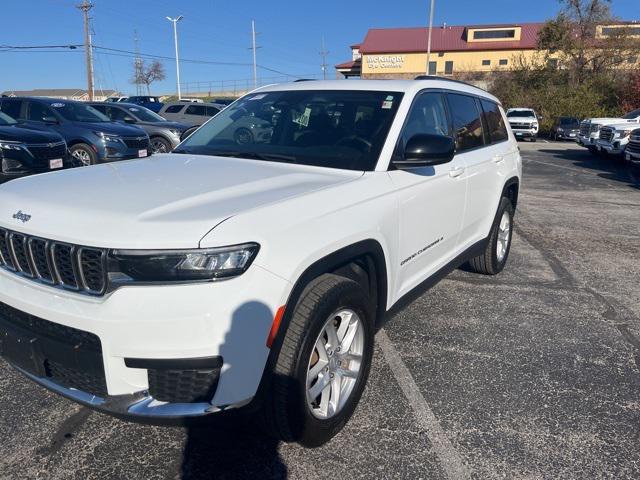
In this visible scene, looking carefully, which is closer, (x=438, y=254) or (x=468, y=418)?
(x=468, y=418)

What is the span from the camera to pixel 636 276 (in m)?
5.54

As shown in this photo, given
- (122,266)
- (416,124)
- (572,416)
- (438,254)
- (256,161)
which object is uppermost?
(416,124)

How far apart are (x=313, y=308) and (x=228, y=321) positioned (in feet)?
1.45

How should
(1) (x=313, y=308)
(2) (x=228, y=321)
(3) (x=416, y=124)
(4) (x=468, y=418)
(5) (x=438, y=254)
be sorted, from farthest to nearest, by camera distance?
(5) (x=438, y=254) < (3) (x=416, y=124) < (4) (x=468, y=418) < (1) (x=313, y=308) < (2) (x=228, y=321)

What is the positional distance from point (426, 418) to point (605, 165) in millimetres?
16310

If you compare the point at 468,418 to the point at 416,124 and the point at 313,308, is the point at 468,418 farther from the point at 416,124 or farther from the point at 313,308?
the point at 416,124

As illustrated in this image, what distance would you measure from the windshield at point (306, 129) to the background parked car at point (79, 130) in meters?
7.44

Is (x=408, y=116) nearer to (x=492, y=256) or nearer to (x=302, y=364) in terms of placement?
(x=302, y=364)

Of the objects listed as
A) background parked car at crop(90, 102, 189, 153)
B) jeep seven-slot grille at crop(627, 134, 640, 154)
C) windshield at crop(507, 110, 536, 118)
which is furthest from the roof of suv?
windshield at crop(507, 110, 536, 118)

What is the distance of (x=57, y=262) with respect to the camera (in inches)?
87.0

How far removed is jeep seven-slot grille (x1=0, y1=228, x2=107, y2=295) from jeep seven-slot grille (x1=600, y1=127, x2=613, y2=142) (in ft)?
57.7

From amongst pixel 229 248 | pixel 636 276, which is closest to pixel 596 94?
pixel 636 276

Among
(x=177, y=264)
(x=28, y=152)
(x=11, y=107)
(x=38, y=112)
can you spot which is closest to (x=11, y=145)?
(x=28, y=152)

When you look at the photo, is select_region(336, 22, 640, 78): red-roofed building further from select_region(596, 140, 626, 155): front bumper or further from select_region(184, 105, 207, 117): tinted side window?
select_region(596, 140, 626, 155): front bumper
